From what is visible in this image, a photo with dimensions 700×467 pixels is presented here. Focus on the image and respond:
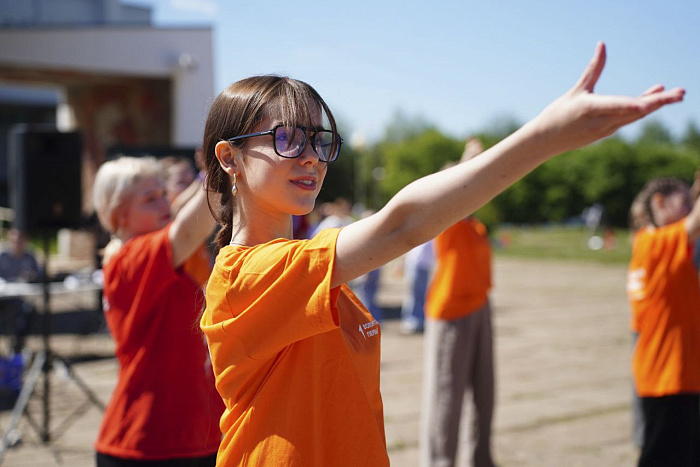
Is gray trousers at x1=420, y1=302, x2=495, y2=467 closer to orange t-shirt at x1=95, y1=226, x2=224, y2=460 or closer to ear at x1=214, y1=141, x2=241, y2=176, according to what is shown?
orange t-shirt at x1=95, y1=226, x2=224, y2=460

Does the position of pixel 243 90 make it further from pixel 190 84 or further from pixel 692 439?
Result: pixel 190 84

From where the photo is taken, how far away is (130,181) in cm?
283

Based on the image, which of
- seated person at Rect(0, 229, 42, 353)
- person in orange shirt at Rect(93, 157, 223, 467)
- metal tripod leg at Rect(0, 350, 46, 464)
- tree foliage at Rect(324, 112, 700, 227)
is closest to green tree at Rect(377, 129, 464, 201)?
tree foliage at Rect(324, 112, 700, 227)

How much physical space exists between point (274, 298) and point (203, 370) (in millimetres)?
1377

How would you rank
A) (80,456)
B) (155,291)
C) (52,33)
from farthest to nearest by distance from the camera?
(52,33) < (80,456) < (155,291)

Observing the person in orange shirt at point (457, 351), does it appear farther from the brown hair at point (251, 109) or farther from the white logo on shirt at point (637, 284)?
the brown hair at point (251, 109)

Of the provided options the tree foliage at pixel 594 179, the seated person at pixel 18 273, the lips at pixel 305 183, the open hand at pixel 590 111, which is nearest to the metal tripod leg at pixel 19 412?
the seated person at pixel 18 273

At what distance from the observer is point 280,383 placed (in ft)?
5.16

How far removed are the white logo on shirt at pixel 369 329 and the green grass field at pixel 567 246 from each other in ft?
63.4

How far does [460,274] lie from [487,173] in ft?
11.5

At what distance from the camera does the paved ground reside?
17.7 ft

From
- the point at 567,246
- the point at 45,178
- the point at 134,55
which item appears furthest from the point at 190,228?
the point at 567,246

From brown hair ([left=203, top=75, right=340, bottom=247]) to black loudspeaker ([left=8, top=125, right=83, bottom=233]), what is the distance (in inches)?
204

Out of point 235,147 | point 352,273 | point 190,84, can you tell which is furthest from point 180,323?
point 190,84
